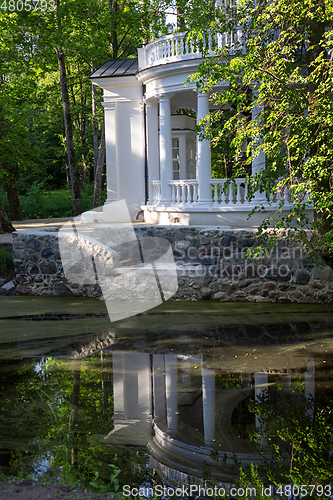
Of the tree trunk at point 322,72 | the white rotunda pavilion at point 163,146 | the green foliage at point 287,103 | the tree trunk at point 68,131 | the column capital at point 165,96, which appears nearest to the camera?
the green foliage at point 287,103

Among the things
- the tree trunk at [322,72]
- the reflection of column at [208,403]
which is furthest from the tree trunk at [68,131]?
the reflection of column at [208,403]

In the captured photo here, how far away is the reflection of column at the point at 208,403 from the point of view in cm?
458

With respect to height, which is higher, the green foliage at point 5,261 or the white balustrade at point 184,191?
the white balustrade at point 184,191

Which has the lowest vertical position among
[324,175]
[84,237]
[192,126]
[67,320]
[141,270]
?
[67,320]

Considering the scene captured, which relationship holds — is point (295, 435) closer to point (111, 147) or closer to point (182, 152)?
point (111, 147)

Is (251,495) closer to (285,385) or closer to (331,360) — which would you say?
(285,385)

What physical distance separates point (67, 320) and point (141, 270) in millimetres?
2137

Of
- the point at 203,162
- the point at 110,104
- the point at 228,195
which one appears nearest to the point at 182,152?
the point at 110,104

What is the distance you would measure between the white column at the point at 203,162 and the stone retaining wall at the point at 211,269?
2024 mm

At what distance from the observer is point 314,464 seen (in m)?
3.96

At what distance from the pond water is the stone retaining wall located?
111 centimetres

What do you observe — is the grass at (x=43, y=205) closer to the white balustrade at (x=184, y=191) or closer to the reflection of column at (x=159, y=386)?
the white balustrade at (x=184, y=191)

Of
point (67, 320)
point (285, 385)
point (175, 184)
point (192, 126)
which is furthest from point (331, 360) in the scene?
point (192, 126)

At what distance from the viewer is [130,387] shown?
570 centimetres
